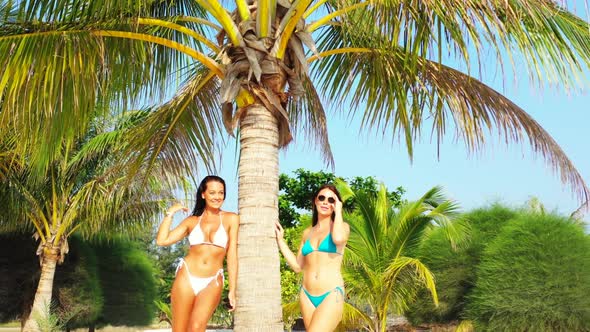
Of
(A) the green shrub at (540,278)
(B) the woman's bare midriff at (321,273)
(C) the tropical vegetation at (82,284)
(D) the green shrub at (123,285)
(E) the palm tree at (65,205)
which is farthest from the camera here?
(D) the green shrub at (123,285)

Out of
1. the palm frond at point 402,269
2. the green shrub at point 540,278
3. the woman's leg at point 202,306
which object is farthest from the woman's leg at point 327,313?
the green shrub at point 540,278

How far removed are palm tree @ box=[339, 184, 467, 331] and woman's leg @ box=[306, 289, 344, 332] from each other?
27.2 ft

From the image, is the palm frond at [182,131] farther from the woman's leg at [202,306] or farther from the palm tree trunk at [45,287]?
the palm tree trunk at [45,287]

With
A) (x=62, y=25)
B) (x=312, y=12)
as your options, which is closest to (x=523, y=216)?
(x=312, y=12)

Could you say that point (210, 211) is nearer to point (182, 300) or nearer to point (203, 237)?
point (203, 237)

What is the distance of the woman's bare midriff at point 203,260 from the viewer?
16.6 ft

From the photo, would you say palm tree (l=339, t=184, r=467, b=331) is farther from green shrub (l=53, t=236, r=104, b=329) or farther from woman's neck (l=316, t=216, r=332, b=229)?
green shrub (l=53, t=236, r=104, b=329)

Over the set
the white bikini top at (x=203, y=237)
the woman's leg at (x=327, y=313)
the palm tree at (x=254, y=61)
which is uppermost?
the palm tree at (x=254, y=61)

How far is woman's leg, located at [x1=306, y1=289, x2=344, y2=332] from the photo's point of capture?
15.4 feet

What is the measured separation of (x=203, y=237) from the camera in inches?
202

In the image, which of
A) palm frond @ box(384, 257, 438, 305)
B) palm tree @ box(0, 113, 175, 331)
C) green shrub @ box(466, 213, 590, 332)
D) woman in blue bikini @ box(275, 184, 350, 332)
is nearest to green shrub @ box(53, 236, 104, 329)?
palm tree @ box(0, 113, 175, 331)

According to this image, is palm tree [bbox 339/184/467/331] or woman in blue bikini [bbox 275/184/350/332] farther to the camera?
palm tree [bbox 339/184/467/331]

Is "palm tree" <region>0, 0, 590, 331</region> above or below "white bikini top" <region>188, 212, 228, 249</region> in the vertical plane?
above

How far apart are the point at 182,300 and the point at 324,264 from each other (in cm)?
116
